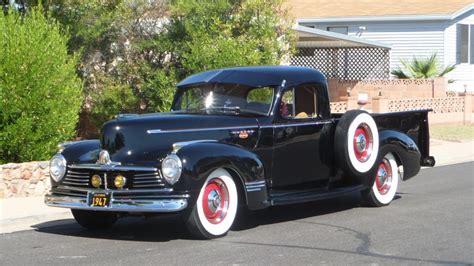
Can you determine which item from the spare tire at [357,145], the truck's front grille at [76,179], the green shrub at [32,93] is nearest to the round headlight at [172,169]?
the truck's front grille at [76,179]

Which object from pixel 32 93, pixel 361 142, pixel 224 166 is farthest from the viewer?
pixel 32 93

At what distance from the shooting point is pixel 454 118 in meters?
27.8

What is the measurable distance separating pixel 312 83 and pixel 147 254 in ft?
11.8

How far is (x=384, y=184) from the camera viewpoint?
1198cm

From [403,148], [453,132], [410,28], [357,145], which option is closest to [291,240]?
[357,145]

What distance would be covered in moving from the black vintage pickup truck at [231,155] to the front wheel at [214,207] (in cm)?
1

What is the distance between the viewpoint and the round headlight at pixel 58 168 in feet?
32.3

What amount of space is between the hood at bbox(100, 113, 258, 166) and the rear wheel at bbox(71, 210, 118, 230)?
948mm

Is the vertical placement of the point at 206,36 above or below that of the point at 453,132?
above

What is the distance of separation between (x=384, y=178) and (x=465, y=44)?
24044 mm

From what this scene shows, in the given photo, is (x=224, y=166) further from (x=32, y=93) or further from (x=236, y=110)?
(x=32, y=93)

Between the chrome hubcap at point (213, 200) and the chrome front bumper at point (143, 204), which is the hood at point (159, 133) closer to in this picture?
the chrome front bumper at point (143, 204)

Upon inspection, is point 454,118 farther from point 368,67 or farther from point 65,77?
point 65,77

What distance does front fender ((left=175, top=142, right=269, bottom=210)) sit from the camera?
910cm
